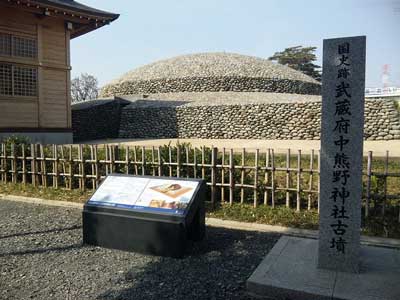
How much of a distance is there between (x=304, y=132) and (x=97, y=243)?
45.6ft

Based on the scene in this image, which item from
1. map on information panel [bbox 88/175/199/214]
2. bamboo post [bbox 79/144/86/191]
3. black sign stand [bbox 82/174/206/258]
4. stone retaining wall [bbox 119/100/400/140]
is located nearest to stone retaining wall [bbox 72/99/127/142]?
stone retaining wall [bbox 119/100/400/140]

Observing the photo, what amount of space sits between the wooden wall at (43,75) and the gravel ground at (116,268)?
989cm

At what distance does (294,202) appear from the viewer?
553cm

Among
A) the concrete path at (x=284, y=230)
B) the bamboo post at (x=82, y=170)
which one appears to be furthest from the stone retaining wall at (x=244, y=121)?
the concrete path at (x=284, y=230)

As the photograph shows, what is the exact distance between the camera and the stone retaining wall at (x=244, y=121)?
15.2 m

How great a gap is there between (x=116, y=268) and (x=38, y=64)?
495 inches

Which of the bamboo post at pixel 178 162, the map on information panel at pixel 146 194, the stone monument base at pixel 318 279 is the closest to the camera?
the stone monument base at pixel 318 279

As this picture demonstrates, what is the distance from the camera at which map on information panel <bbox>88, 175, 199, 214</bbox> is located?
12.8 feet

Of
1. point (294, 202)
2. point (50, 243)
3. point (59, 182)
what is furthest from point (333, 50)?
point (59, 182)

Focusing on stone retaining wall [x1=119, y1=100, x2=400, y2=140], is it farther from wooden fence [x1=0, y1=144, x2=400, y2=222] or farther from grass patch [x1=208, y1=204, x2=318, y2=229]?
grass patch [x1=208, y1=204, x2=318, y2=229]

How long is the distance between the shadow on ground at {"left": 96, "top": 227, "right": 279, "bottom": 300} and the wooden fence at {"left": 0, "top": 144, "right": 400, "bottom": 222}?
52.5 inches

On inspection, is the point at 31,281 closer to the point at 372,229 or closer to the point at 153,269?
the point at 153,269

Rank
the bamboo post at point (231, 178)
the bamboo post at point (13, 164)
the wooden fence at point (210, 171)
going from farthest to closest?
1. the bamboo post at point (13, 164)
2. the bamboo post at point (231, 178)
3. the wooden fence at point (210, 171)

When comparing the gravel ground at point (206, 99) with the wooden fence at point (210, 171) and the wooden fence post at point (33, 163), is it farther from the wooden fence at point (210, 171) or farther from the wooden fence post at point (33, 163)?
the wooden fence post at point (33, 163)
